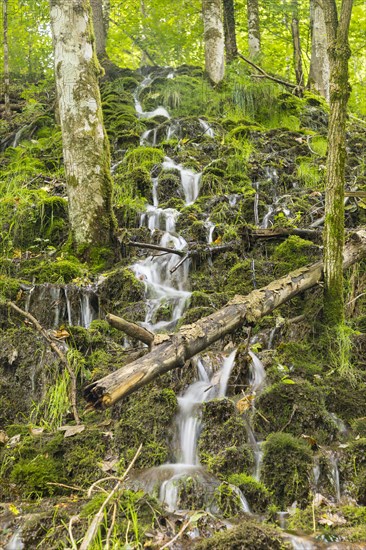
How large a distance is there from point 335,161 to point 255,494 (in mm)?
2932

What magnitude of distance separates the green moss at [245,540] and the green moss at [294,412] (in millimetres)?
1195

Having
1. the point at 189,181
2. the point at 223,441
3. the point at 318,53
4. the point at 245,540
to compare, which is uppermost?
the point at 318,53

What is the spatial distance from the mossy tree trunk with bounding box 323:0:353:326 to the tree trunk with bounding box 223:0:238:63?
997 cm

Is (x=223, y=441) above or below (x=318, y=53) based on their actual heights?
below

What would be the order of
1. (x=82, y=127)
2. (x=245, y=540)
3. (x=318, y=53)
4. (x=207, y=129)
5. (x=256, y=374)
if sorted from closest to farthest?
(x=245, y=540), (x=256, y=374), (x=82, y=127), (x=207, y=129), (x=318, y=53)

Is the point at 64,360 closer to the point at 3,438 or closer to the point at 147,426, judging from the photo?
the point at 3,438

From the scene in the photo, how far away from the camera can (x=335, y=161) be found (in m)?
4.59

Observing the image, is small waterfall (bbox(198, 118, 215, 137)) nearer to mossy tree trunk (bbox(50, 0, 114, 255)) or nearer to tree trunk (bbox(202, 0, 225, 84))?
tree trunk (bbox(202, 0, 225, 84))

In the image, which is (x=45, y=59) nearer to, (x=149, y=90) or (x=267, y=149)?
(x=149, y=90)

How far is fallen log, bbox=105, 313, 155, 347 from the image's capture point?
312 centimetres

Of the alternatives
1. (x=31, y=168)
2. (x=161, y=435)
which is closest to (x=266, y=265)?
(x=161, y=435)

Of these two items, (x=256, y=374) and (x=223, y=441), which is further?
(x=256, y=374)

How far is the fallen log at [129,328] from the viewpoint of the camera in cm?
312

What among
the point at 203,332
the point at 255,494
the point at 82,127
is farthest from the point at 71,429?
the point at 82,127
